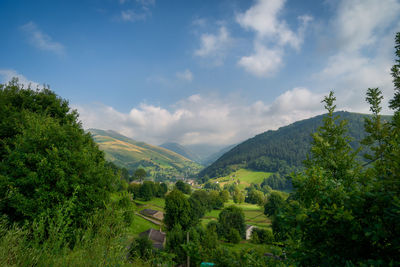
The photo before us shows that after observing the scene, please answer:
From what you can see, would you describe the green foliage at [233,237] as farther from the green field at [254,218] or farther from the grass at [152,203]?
the grass at [152,203]

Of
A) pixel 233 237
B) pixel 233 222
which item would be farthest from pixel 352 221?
pixel 233 222

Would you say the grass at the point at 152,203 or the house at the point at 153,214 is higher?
the house at the point at 153,214

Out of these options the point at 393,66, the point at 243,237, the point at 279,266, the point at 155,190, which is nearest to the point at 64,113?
the point at 279,266

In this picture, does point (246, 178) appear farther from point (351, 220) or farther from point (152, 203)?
point (351, 220)

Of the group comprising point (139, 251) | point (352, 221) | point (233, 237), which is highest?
point (352, 221)

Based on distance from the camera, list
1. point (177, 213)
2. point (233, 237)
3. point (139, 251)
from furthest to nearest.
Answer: point (233, 237) < point (177, 213) < point (139, 251)

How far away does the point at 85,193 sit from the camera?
812 cm

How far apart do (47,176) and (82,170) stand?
134 centimetres

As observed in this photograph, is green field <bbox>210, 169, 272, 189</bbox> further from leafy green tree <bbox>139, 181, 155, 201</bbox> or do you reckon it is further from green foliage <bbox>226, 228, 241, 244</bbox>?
green foliage <bbox>226, 228, 241, 244</bbox>

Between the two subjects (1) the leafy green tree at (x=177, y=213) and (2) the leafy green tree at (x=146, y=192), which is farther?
(2) the leafy green tree at (x=146, y=192)

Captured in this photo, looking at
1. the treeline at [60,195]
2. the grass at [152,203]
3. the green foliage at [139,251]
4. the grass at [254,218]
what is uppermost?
the treeline at [60,195]

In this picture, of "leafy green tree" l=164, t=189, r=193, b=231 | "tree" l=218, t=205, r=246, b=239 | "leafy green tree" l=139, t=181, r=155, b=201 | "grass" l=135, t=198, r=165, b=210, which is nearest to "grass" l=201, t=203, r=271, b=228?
"tree" l=218, t=205, r=246, b=239

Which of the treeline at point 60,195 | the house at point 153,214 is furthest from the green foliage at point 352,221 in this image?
the house at point 153,214

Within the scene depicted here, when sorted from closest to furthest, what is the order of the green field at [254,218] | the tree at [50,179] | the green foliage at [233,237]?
the tree at [50,179] < the green foliage at [233,237] < the green field at [254,218]
